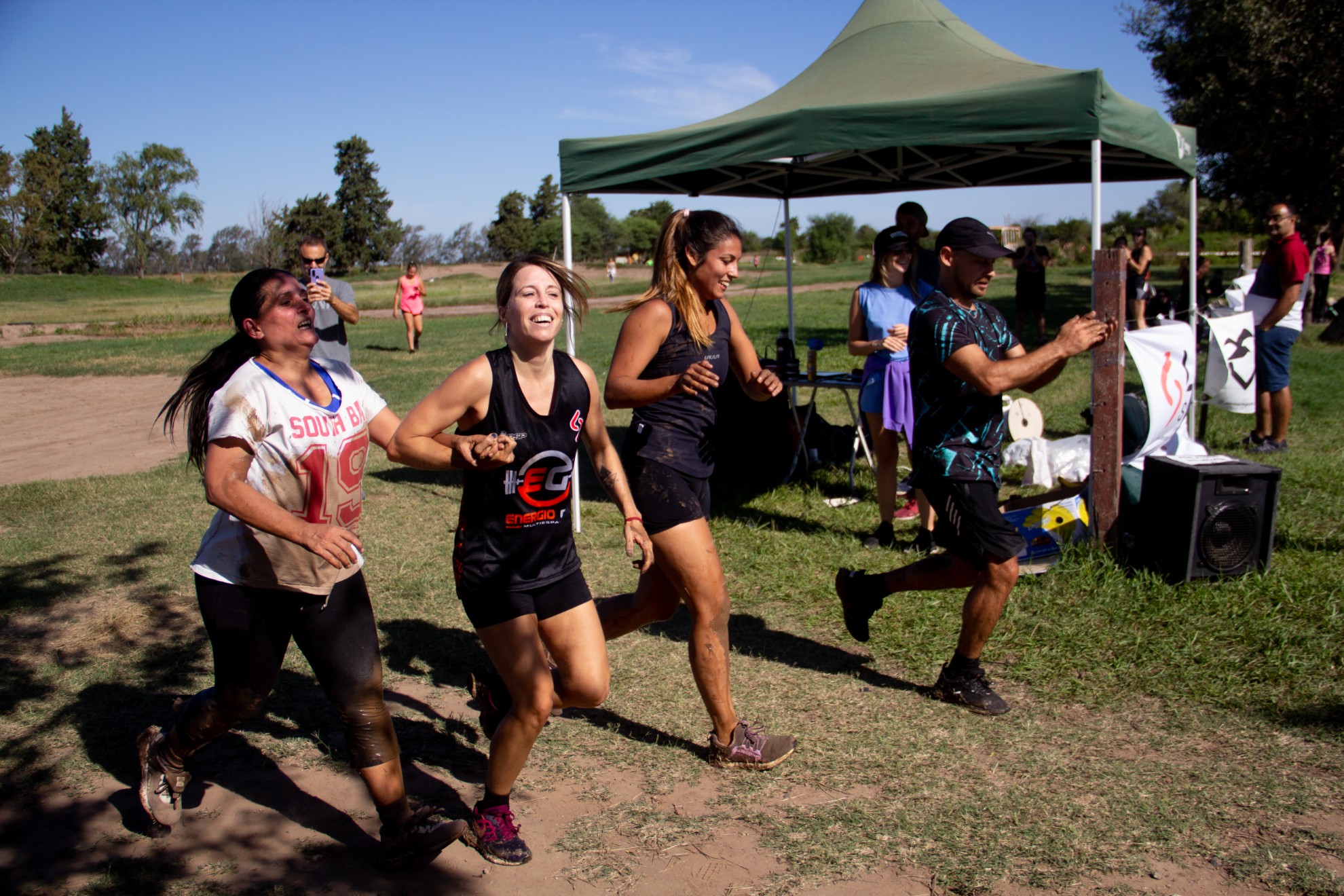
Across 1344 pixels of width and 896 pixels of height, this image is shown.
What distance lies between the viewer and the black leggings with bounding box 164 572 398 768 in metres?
2.79

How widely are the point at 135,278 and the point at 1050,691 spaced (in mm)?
67152

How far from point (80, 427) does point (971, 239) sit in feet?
39.8

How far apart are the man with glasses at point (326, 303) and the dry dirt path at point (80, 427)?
1325mm

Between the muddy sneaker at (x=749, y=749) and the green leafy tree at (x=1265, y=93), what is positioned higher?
the green leafy tree at (x=1265, y=93)

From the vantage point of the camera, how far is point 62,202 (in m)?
69.1

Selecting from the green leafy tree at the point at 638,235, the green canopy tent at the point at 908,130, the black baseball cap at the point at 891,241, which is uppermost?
the green leafy tree at the point at 638,235

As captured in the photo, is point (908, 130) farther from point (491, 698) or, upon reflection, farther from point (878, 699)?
point (491, 698)

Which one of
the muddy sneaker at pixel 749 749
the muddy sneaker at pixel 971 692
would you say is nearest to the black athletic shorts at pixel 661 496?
the muddy sneaker at pixel 749 749

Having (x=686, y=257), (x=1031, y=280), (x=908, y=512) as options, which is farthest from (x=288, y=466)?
(x=1031, y=280)

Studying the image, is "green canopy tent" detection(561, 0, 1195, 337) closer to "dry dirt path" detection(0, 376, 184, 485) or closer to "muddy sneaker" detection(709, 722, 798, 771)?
"muddy sneaker" detection(709, 722, 798, 771)

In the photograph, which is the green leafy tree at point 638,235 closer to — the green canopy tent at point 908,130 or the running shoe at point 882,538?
the green canopy tent at point 908,130

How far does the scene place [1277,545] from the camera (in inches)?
221

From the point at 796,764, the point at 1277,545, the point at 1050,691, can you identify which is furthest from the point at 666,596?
the point at 1277,545

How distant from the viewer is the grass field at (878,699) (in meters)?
3.03
